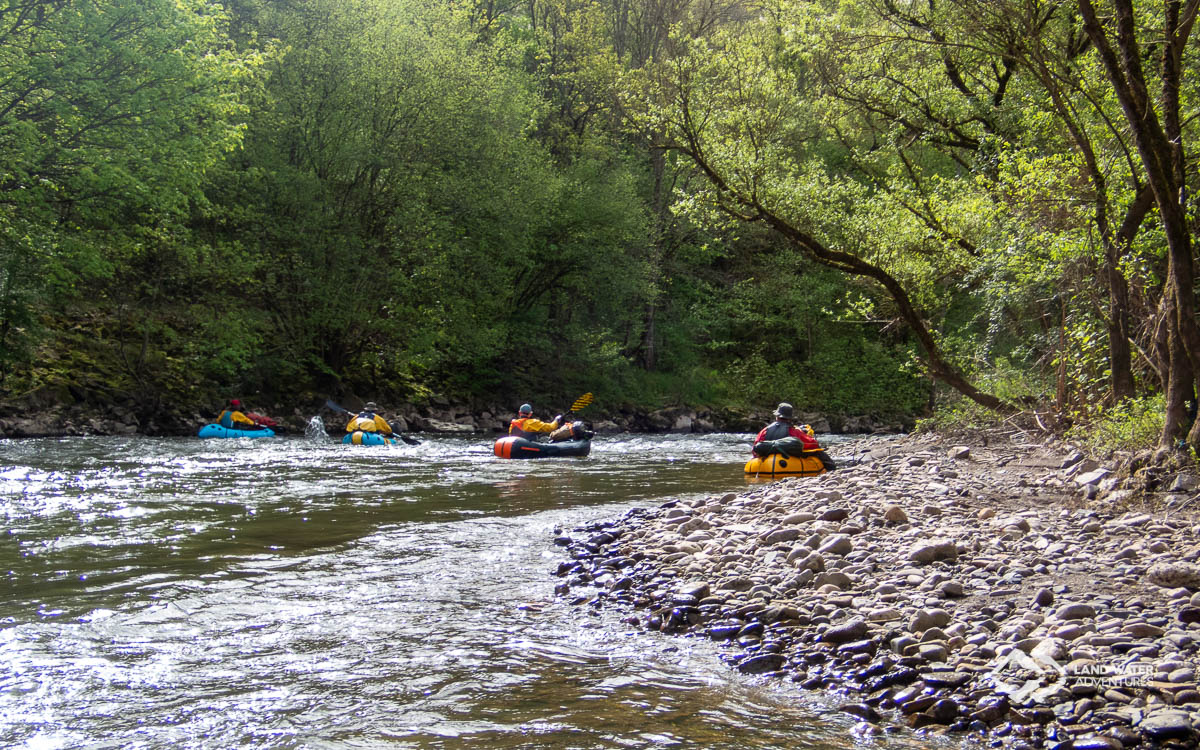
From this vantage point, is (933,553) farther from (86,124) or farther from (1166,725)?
(86,124)

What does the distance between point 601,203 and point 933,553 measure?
23.1 m

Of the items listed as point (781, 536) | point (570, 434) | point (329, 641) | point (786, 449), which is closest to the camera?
point (329, 641)

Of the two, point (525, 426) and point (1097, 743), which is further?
point (525, 426)

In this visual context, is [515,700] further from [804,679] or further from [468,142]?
[468,142]

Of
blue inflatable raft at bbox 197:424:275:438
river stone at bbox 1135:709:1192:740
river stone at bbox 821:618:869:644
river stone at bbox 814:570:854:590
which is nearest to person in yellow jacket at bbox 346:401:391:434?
blue inflatable raft at bbox 197:424:275:438

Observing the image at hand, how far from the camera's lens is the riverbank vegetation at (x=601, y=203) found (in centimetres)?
1065

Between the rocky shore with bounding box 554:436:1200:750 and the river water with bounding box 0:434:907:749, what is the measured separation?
40cm

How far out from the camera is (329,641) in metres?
5.46

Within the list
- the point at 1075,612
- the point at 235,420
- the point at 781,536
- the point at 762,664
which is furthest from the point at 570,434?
the point at 1075,612

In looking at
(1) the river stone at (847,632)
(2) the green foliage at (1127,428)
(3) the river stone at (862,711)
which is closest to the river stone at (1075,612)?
(1) the river stone at (847,632)

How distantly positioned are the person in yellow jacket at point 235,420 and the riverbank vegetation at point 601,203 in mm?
1815

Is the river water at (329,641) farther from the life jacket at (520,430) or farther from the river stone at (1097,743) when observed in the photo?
the life jacket at (520,430)

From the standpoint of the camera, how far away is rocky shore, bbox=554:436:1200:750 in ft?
13.0

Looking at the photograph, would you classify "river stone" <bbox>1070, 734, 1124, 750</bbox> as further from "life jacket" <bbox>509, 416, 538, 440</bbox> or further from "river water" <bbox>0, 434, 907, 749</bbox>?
"life jacket" <bbox>509, 416, 538, 440</bbox>
